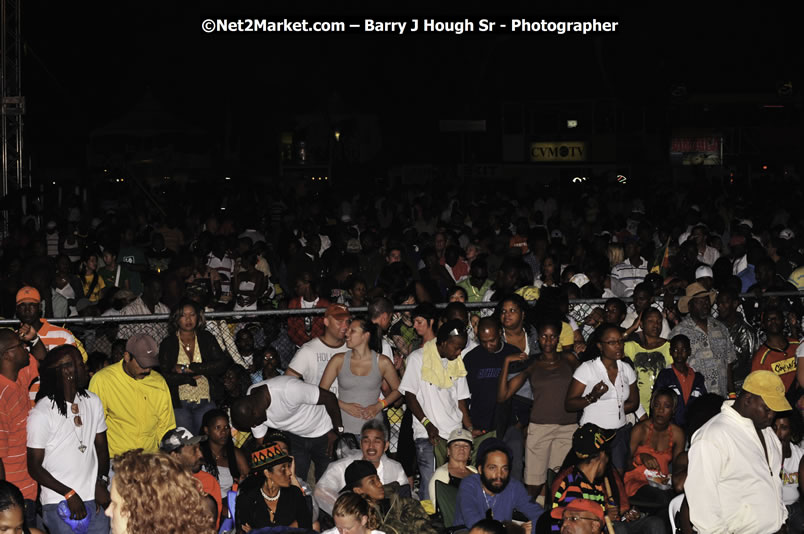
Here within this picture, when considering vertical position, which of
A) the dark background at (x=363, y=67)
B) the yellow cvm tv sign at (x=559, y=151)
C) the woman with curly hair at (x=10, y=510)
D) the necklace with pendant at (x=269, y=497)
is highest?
the dark background at (x=363, y=67)

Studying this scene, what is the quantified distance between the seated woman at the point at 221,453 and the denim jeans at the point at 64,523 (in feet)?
2.39

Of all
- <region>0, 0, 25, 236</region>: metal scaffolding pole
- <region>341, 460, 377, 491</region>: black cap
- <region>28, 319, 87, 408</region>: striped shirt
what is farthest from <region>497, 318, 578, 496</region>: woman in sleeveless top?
<region>0, 0, 25, 236</region>: metal scaffolding pole

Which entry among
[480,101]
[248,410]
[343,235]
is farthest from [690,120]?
[248,410]

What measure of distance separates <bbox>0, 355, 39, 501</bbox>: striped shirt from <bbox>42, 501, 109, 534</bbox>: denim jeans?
0.70ft

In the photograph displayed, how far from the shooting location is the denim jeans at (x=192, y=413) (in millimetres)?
8188

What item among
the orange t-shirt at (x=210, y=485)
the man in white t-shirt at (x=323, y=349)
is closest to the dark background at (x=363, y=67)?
the man in white t-shirt at (x=323, y=349)

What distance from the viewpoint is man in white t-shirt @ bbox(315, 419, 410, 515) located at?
7.42 m

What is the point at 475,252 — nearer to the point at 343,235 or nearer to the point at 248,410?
the point at 343,235

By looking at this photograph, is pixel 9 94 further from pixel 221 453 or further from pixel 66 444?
pixel 66 444

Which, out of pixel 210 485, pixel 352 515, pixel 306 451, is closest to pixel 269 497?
pixel 210 485

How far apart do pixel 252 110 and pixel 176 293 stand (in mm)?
42601

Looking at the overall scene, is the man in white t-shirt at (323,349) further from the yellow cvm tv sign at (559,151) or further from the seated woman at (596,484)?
the yellow cvm tv sign at (559,151)

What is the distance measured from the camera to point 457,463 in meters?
7.62

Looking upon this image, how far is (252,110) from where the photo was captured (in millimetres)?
52562
